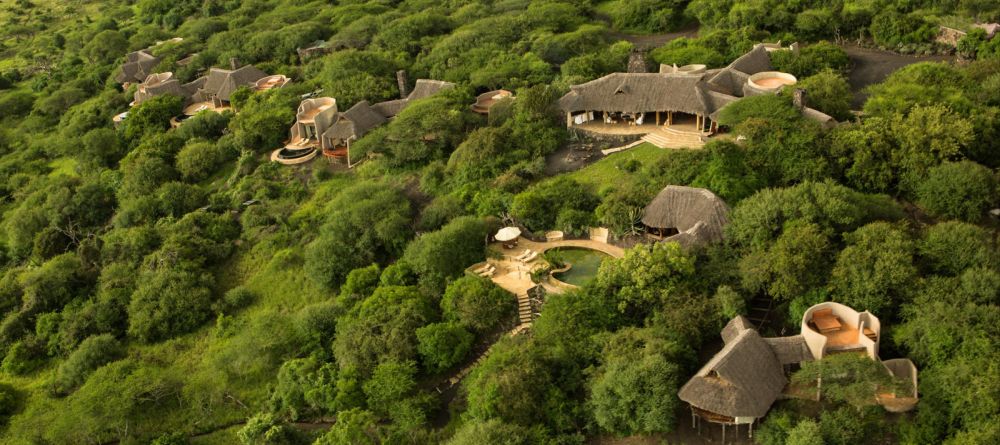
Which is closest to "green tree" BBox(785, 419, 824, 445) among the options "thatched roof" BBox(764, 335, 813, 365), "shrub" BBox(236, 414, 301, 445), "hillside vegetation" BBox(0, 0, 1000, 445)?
"hillside vegetation" BBox(0, 0, 1000, 445)

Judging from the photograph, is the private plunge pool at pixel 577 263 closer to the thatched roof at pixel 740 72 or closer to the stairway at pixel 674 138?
the stairway at pixel 674 138

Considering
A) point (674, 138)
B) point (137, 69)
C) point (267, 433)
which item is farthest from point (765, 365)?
point (137, 69)

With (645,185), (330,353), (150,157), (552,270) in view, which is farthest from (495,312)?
(150,157)

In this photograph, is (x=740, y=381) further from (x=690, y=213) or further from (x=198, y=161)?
(x=198, y=161)

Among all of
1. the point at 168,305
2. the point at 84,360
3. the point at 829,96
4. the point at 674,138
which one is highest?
the point at 829,96

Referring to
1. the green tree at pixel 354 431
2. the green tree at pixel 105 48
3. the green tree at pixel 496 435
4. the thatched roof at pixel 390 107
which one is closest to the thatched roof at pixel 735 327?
the green tree at pixel 496 435

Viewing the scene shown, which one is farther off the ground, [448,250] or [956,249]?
[956,249]
